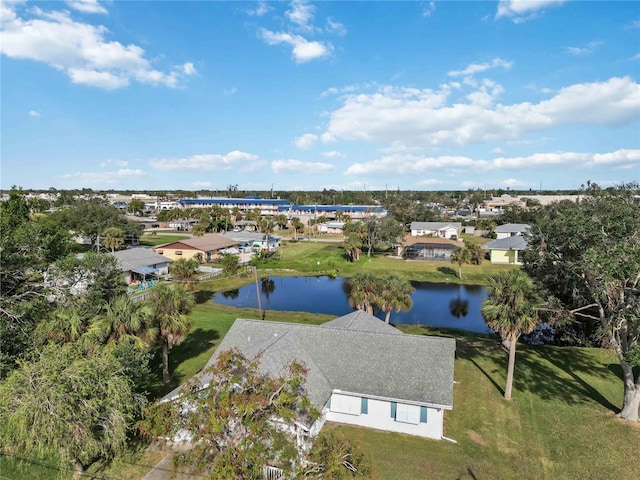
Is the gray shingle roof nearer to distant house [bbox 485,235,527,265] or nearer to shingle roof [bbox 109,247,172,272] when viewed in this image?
shingle roof [bbox 109,247,172,272]

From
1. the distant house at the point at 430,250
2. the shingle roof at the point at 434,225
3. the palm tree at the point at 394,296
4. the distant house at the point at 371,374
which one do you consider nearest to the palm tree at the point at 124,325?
the distant house at the point at 371,374

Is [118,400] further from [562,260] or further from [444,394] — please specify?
[562,260]

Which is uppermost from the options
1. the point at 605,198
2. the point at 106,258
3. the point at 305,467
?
the point at 605,198

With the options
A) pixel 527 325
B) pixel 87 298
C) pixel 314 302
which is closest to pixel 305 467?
pixel 527 325

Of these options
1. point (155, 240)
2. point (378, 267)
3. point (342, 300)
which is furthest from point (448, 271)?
point (155, 240)

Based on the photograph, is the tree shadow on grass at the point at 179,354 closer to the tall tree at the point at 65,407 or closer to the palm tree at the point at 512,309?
the tall tree at the point at 65,407

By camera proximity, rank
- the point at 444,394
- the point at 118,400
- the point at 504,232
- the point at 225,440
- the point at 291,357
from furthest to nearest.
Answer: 1. the point at 504,232
2. the point at 291,357
3. the point at 444,394
4. the point at 118,400
5. the point at 225,440

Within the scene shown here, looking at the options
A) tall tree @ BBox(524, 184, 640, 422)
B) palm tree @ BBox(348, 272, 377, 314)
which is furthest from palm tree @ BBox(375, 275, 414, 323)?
tall tree @ BBox(524, 184, 640, 422)
